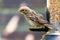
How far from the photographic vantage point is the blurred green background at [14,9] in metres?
5.24

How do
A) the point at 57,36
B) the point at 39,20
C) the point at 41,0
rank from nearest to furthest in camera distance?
the point at 57,36, the point at 39,20, the point at 41,0

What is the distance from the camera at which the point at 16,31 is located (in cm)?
535

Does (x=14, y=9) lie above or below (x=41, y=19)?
above

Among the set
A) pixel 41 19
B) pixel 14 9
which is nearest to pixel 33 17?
pixel 41 19

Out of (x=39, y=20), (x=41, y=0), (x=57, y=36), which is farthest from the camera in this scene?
(x=41, y=0)

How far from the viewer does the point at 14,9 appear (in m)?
5.33

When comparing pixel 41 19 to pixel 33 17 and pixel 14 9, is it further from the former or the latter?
pixel 14 9

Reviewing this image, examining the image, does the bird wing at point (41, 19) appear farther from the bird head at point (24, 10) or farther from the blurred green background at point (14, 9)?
the blurred green background at point (14, 9)

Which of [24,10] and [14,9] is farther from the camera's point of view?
[14,9]

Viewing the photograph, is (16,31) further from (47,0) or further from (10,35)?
(47,0)

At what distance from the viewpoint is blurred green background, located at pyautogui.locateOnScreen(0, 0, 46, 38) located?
206 inches

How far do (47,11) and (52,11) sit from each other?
48 millimetres

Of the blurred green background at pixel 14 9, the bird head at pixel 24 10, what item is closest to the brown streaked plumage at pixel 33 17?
the bird head at pixel 24 10

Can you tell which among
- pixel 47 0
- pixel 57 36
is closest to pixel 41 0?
pixel 47 0
